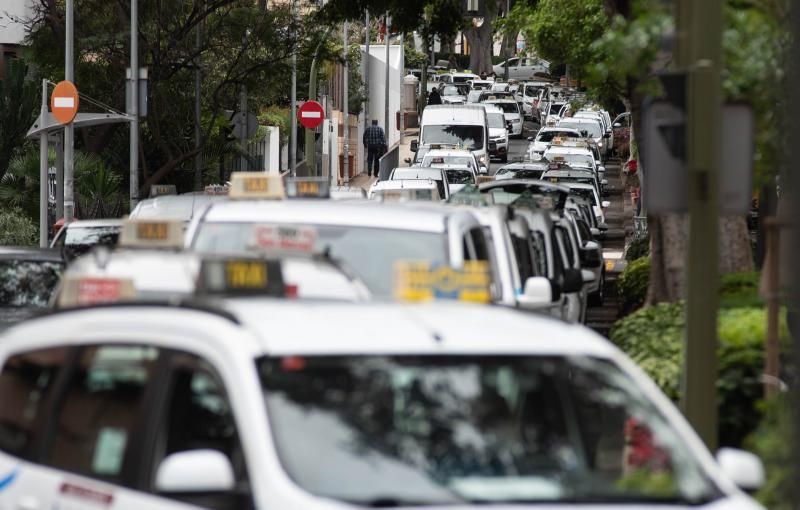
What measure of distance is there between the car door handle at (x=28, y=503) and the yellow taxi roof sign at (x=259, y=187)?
217 inches

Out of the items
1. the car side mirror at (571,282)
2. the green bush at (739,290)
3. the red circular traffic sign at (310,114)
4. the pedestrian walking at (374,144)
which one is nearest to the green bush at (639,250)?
the green bush at (739,290)

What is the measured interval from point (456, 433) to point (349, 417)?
34 cm

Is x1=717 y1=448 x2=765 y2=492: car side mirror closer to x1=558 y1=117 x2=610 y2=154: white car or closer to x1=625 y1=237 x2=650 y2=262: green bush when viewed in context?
x1=625 y1=237 x2=650 y2=262: green bush

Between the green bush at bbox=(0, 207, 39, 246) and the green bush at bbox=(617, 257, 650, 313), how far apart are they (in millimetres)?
14314

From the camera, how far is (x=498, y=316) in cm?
588

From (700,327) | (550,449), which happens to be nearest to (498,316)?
(550,449)

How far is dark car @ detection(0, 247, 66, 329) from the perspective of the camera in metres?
15.4

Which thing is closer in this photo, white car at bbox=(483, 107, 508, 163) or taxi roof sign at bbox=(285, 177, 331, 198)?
taxi roof sign at bbox=(285, 177, 331, 198)

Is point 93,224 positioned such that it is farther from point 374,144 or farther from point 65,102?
point 374,144

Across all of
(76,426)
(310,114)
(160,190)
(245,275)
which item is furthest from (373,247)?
(310,114)

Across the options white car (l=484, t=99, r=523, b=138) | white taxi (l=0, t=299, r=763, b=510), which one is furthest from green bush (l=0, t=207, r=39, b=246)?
white car (l=484, t=99, r=523, b=138)

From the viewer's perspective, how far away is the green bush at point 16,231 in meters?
32.3

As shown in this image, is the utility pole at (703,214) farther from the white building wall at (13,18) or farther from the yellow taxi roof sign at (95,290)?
the white building wall at (13,18)

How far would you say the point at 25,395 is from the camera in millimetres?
6293
